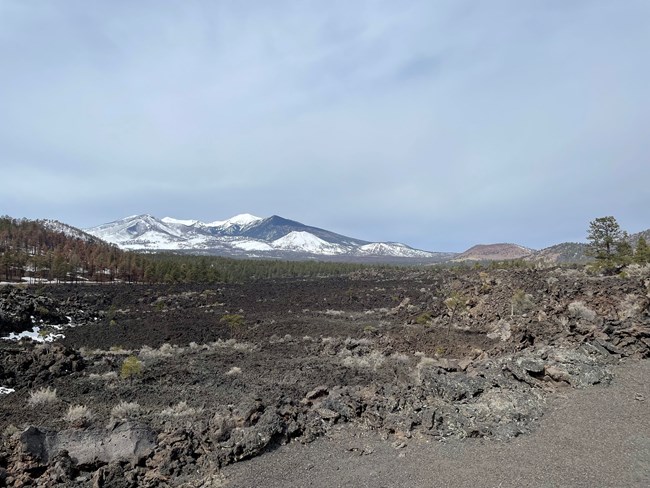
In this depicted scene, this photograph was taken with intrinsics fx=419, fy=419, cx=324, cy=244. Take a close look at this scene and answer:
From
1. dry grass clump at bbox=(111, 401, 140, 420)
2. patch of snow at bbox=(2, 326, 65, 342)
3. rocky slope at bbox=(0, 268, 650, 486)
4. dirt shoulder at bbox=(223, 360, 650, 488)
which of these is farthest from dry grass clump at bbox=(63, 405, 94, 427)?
patch of snow at bbox=(2, 326, 65, 342)

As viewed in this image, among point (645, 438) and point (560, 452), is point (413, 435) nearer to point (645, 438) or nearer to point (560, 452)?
point (560, 452)

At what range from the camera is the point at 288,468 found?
858 cm

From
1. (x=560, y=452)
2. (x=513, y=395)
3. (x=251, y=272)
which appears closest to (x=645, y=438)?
(x=560, y=452)

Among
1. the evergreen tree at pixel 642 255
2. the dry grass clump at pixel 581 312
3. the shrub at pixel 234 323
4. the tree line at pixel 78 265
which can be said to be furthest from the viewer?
the tree line at pixel 78 265

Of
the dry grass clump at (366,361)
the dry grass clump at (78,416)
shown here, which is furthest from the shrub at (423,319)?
the dry grass clump at (78,416)

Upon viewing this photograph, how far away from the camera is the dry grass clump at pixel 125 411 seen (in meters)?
11.7

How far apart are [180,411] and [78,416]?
268cm

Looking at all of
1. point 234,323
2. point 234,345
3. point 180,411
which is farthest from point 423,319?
point 180,411

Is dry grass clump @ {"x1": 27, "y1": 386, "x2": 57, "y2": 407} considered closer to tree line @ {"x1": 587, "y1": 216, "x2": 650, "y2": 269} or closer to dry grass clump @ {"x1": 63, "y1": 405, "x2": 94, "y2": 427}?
dry grass clump @ {"x1": 63, "y1": 405, "x2": 94, "y2": 427}

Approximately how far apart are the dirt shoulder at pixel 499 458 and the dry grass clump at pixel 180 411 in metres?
3.69

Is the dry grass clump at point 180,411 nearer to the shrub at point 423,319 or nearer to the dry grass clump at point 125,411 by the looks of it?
the dry grass clump at point 125,411

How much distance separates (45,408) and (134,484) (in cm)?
648

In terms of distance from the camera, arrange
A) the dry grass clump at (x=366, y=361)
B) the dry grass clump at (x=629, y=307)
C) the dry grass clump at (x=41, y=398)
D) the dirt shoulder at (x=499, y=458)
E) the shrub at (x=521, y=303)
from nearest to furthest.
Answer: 1. the dirt shoulder at (x=499, y=458)
2. the dry grass clump at (x=41, y=398)
3. the dry grass clump at (x=629, y=307)
4. the dry grass clump at (x=366, y=361)
5. the shrub at (x=521, y=303)

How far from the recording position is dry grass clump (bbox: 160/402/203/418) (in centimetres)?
1177
